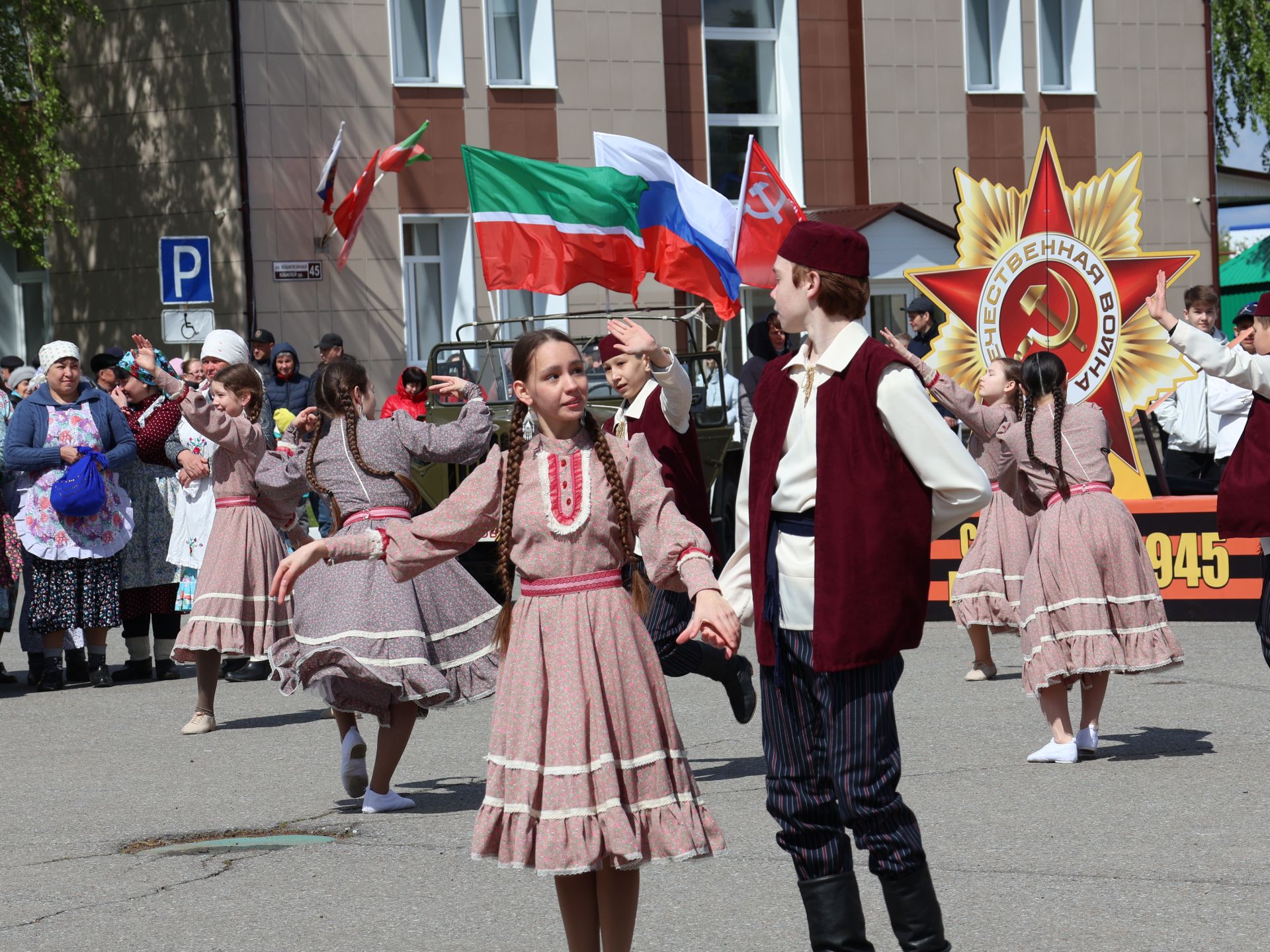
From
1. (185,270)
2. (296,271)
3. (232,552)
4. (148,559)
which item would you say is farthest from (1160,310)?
(296,271)

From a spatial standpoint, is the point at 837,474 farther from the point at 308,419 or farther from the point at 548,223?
the point at 548,223

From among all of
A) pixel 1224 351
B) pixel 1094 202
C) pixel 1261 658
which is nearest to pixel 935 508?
pixel 1224 351

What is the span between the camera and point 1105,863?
19.7 feet

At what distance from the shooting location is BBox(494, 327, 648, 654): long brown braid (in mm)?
4965

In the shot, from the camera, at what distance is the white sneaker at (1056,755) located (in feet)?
25.6

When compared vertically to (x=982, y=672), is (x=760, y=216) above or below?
above

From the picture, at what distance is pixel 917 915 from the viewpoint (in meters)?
4.53

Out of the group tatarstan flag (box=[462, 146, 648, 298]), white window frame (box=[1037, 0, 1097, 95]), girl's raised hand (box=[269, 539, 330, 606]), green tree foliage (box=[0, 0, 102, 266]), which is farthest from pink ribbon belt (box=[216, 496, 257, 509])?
white window frame (box=[1037, 0, 1097, 95])

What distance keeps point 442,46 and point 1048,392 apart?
17.1m

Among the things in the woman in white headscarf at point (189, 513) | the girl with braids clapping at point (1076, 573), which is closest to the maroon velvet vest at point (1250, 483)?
the girl with braids clapping at point (1076, 573)

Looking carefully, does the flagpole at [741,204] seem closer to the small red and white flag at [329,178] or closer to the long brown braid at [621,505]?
the small red and white flag at [329,178]

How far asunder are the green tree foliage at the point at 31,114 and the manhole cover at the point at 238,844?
1604 cm

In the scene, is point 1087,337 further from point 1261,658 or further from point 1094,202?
point 1261,658

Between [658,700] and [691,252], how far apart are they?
11873 millimetres
